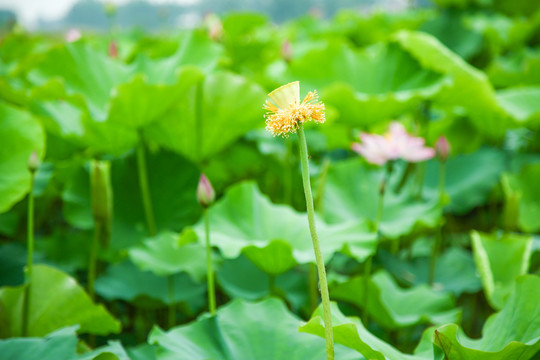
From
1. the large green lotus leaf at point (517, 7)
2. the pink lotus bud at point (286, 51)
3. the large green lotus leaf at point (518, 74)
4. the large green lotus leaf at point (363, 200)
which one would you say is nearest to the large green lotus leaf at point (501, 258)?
the large green lotus leaf at point (363, 200)

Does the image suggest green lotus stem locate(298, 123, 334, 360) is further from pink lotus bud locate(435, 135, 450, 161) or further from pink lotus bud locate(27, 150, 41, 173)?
pink lotus bud locate(435, 135, 450, 161)

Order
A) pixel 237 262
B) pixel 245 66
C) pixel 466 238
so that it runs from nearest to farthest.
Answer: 1. pixel 237 262
2. pixel 466 238
3. pixel 245 66

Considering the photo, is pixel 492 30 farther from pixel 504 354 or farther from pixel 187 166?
pixel 504 354

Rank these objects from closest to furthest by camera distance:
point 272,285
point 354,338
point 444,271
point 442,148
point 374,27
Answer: point 354,338 < point 272,285 < point 442,148 < point 444,271 < point 374,27

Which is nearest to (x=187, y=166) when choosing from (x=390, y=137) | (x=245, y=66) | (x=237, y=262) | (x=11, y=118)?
(x=237, y=262)

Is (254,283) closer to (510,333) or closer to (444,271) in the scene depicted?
(444,271)

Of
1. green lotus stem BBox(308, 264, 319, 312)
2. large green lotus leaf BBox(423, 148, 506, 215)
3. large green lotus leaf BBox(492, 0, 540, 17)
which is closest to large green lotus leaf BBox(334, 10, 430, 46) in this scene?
large green lotus leaf BBox(492, 0, 540, 17)

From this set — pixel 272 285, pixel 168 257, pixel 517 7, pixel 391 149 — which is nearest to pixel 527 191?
pixel 391 149

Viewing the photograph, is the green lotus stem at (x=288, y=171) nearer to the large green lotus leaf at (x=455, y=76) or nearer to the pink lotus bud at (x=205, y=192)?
the large green lotus leaf at (x=455, y=76)
